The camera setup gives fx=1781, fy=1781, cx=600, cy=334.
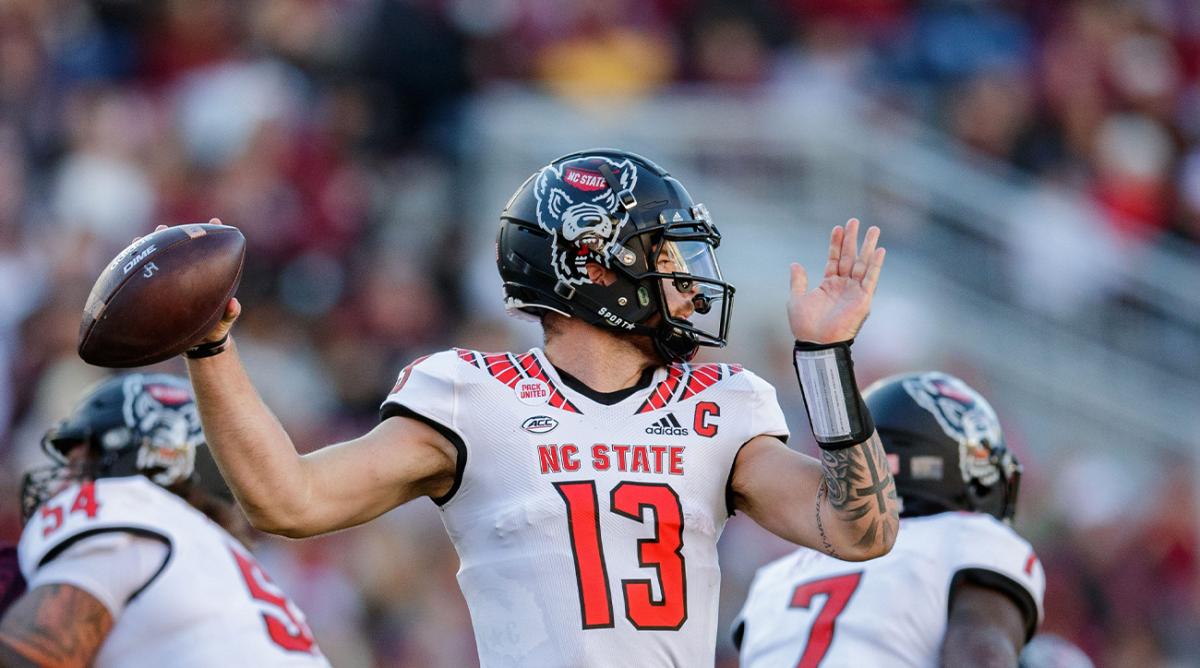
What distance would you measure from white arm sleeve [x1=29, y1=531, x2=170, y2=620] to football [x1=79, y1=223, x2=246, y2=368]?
1.27 metres

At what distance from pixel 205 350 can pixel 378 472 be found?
0.50 meters

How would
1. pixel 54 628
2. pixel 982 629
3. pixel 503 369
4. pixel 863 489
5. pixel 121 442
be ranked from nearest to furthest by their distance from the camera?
pixel 863 489, pixel 503 369, pixel 54 628, pixel 982 629, pixel 121 442

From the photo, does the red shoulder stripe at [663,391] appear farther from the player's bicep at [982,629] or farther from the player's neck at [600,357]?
the player's bicep at [982,629]

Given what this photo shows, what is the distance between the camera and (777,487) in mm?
4137

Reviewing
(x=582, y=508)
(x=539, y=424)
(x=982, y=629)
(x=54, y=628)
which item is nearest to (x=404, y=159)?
(x=54, y=628)

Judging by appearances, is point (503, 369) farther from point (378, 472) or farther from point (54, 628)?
point (54, 628)

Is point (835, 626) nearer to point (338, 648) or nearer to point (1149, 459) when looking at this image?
point (338, 648)

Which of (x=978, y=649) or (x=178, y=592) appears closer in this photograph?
(x=978, y=649)

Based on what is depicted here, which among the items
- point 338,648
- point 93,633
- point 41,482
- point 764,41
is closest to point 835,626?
point 93,633

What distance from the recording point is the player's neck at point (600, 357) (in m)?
4.36

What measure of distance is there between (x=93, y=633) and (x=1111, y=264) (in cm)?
842

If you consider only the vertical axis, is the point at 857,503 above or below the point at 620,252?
below

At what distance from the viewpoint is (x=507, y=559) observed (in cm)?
413

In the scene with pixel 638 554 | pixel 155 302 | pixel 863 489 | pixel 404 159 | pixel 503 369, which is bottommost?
pixel 404 159
